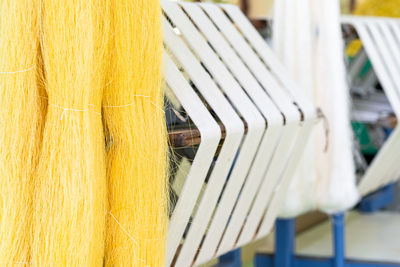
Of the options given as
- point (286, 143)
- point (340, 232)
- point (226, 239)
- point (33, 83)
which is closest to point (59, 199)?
point (33, 83)

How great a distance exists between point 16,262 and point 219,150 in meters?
0.55

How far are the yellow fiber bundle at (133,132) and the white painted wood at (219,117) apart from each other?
0.80 ft

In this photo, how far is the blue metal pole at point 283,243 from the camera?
2.23 m

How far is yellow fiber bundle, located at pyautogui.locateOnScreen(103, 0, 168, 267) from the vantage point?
913 mm

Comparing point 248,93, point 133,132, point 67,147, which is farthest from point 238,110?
point 67,147

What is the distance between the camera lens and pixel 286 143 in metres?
1.53

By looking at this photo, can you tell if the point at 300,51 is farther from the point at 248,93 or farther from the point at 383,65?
the point at 248,93

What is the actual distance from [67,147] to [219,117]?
48 centimetres

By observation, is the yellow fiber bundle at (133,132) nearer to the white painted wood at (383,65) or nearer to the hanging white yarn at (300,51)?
the hanging white yarn at (300,51)

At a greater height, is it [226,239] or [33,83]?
[33,83]

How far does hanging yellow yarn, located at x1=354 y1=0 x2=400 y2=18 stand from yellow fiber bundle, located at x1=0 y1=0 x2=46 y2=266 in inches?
134

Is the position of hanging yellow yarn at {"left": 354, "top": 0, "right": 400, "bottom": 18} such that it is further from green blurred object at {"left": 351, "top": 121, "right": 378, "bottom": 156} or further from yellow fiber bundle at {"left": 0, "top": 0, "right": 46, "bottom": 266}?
yellow fiber bundle at {"left": 0, "top": 0, "right": 46, "bottom": 266}

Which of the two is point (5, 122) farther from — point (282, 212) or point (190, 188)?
point (282, 212)

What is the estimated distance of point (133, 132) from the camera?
3.02 ft
